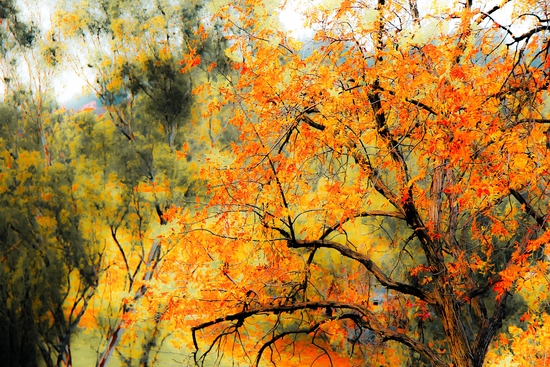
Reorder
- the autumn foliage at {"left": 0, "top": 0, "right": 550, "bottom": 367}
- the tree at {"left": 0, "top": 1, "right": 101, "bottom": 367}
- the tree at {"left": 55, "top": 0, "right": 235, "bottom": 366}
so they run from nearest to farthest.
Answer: the autumn foliage at {"left": 0, "top": 0, "right": 550, "bottom": 367} → the tree at {"left": 0, "top": 1, "right": 101, "bottom": 367} → the tree at {"left": 55, "top": 0, "right": 235, "bottom": 366}

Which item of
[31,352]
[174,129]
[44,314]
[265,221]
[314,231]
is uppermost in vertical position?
[174,129]

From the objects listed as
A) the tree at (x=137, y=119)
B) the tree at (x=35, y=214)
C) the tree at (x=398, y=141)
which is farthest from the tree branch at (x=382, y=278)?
the tree at (x=35, y=214)

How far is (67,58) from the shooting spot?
10.9m

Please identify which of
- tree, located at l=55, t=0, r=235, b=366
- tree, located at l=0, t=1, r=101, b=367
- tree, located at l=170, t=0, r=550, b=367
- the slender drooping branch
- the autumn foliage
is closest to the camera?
tree, located at l=170, t=0, r=550, b=367

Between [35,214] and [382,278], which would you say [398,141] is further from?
[35,214]

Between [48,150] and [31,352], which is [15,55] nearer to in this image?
[48,150]

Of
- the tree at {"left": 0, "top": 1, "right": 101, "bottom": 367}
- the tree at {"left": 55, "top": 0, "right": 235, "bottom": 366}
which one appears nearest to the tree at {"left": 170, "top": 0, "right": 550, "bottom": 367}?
the tree at {"left": 0, "top": 1, "right": 101, "bottom": 367}

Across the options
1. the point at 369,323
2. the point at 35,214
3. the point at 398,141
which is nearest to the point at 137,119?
the point at 35,214

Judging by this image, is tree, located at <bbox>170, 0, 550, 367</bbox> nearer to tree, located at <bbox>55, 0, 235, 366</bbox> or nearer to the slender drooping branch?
the slender drooping branch

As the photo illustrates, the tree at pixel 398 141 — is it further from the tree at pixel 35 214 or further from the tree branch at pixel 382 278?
the tree at pixel 35 214

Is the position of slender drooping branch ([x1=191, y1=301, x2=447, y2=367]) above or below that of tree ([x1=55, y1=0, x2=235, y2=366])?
below

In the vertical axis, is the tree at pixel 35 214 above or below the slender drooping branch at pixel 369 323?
above

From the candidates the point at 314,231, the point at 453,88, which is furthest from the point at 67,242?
the point at 453,88

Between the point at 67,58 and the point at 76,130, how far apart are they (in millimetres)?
1731
